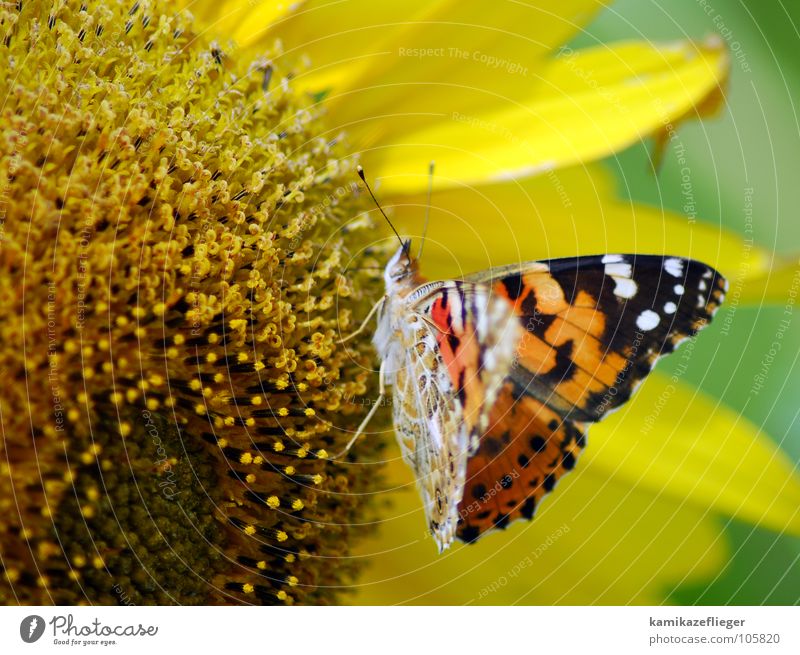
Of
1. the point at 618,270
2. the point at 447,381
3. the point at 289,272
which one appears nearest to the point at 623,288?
the point at 618,270

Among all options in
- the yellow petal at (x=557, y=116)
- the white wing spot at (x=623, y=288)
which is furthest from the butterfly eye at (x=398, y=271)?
the white wing spot at (x=623, y=288)

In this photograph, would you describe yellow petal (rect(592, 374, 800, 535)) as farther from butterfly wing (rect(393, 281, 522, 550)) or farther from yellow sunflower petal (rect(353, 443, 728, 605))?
butterfly wing (rect(393, 281, 522, 550))

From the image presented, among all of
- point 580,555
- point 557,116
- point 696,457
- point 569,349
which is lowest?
point 580,555

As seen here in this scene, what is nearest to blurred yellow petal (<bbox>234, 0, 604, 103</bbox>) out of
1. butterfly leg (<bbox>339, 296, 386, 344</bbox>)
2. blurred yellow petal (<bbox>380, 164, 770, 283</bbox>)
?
blurred yellow petal (<bbox>380, 164, 770, 283</bbox>)

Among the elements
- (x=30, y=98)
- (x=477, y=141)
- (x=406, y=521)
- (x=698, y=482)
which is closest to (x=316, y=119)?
(x=477, y=141)

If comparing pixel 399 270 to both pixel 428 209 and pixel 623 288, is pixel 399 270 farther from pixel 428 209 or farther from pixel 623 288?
pixel 623 288

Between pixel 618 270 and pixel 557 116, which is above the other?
pixel 557 116

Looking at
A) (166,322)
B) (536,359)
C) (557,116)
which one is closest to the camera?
(166,322)
